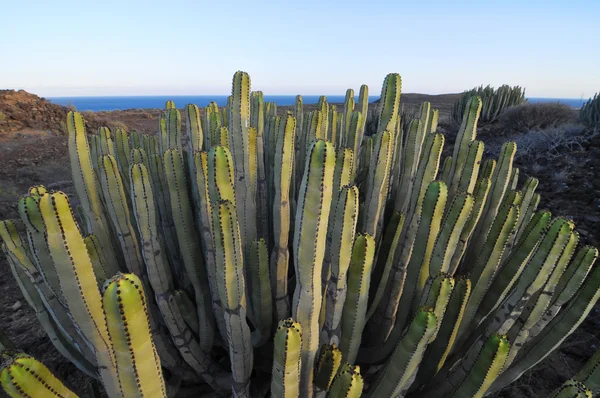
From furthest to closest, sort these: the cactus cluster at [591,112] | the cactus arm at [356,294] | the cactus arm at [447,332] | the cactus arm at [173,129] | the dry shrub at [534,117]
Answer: the dry shrub at [534,117] → the cactus cluster at [591,112] → the cactus arm at [173,129] → the cactus arm at [447,332] → the cactus arm at [356,294]

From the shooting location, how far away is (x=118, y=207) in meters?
2.32

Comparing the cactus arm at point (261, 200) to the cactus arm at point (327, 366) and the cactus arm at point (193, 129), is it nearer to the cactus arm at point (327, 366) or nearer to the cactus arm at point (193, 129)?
the cactus arm at point (193, 129)

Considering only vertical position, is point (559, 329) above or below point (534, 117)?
below

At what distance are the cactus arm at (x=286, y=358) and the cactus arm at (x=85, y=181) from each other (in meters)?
1.58

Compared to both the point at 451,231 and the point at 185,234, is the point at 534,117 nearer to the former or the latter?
the point at 451,231

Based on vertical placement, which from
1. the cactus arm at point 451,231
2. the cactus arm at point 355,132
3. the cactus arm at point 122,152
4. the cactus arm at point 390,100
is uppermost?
the cactus arm at point 390,100

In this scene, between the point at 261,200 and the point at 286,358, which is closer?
the point at 286,358

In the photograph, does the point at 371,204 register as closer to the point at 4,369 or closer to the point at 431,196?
the point at 431,196

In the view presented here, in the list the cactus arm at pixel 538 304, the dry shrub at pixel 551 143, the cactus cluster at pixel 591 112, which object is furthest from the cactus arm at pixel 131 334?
the cactus cluster at pixel 591 112

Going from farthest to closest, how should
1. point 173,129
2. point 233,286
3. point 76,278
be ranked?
1. point 173,129
2. point 233,286
3. point 76,278

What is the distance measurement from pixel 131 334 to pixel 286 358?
0.60 metres

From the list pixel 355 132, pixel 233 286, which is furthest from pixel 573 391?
pixel 355 132

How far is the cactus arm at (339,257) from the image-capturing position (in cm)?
168

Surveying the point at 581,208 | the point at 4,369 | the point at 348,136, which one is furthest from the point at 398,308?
the point at 581,208
